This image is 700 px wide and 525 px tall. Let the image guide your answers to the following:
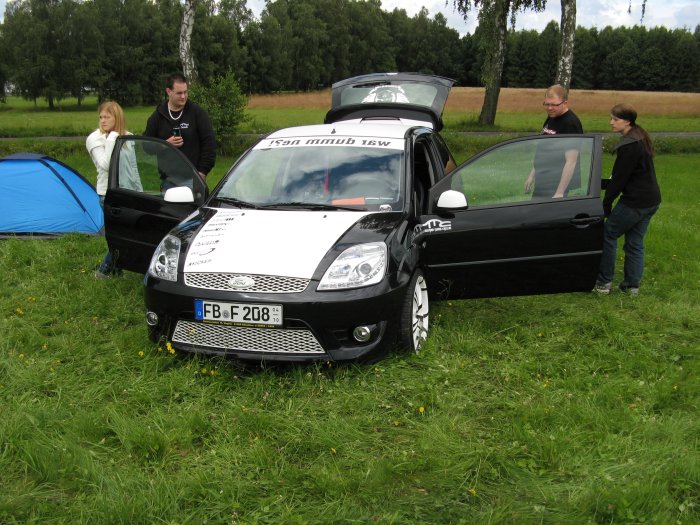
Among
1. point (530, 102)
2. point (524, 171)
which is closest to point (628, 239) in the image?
point (524, 171)

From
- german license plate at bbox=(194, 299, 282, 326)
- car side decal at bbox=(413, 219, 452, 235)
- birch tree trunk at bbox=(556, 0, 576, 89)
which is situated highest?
birch tree trunk at bbox=(556, 0, 576, 89)

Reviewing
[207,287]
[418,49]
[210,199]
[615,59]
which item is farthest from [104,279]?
[418,49]

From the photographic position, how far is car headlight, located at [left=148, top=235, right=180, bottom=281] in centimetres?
424

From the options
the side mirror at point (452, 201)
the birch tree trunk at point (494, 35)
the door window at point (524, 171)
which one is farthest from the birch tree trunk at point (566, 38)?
the side mirror at point (452, 201)

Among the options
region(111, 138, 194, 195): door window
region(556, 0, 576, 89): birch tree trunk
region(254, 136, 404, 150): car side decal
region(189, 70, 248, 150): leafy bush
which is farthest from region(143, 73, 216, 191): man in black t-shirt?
region(556, 0, 576, 89): birch tree trunk

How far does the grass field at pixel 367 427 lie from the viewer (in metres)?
2.88

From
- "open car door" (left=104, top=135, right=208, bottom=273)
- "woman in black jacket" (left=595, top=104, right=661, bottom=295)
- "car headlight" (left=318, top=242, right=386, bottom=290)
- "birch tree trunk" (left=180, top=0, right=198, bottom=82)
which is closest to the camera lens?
"car headlight" (left=318, top=242, right=386, bottom=290)

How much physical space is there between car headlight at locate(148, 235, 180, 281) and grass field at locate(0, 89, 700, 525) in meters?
0.49

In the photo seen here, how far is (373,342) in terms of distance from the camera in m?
4.11

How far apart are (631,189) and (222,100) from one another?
12.8m

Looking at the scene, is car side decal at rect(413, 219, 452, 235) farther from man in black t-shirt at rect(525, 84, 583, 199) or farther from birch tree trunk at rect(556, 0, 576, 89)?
birch tree trunk at rect(556, 0, 576, 89)

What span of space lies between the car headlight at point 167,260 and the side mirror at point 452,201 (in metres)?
1.91

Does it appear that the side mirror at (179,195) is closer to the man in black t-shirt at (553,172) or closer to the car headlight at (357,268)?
the car headlight at (357,268)

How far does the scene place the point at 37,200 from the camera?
8.05 meters
